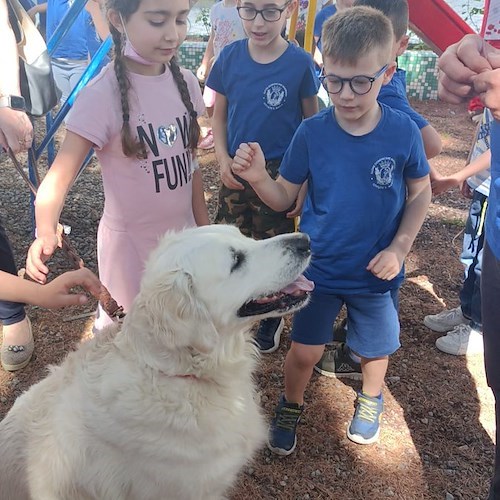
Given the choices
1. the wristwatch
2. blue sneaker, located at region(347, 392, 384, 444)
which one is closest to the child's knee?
blue sneaker, located at region(347, 392, 384, 444)

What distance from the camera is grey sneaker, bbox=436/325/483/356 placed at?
325 cm

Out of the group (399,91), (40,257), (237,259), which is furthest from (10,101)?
(399,91)

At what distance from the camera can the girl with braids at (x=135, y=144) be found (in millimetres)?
2186

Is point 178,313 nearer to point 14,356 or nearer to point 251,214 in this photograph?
point 251,214

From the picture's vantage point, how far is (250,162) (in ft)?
7.27

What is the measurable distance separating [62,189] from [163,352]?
0.92 metres

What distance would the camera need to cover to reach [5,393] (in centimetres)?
301

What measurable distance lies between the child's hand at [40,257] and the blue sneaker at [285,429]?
4.45 feet

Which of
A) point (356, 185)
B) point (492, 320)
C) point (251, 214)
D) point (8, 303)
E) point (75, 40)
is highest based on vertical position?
point (75, 40)

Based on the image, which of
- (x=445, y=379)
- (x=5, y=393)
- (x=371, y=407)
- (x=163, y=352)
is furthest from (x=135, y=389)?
(x=445, y=379)

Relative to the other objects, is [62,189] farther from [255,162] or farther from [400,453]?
[400,453]

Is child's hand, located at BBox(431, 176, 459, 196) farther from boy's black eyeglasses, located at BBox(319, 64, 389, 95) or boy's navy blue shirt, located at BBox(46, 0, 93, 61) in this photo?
boy's navy blue shirt, located at BBox(46, 0, 93, 61)

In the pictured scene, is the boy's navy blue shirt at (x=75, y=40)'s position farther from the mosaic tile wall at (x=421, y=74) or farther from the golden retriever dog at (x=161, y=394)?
the mosaic tile wall at (x=421, y=74)

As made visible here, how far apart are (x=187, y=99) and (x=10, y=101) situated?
0.91 metres
